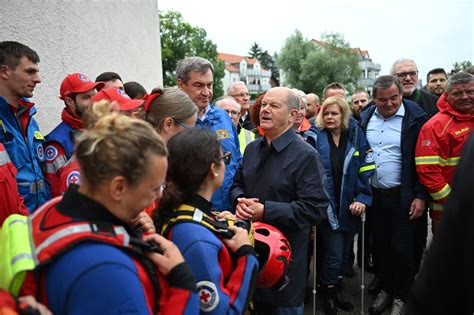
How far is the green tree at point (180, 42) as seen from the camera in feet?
143

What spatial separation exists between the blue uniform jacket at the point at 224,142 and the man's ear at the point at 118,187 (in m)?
2.27

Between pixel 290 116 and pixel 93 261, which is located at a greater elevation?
pixel 290 116

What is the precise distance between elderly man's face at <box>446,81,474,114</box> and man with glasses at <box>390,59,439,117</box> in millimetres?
1008

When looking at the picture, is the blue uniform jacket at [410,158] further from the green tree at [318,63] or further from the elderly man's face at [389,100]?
the green tree at [318,63]

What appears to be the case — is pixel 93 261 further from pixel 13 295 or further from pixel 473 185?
pixel 473 185

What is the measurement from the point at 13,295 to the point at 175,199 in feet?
2.86

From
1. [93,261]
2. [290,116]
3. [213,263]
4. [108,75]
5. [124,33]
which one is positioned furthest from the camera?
[124,33]

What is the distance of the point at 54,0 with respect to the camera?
4496mm

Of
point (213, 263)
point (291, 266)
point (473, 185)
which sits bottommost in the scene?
point (291, 266)

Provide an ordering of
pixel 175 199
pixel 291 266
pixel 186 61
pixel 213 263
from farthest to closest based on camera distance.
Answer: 1. pixel 186 61
2. pixel 291 266
3. pixel 175 199
4. pixel 213 263

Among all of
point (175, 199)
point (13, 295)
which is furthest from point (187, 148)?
point (13, 295)

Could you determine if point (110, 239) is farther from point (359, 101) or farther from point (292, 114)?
point (359, 101)

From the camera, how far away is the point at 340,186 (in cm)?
439

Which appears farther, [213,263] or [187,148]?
[187,148]
